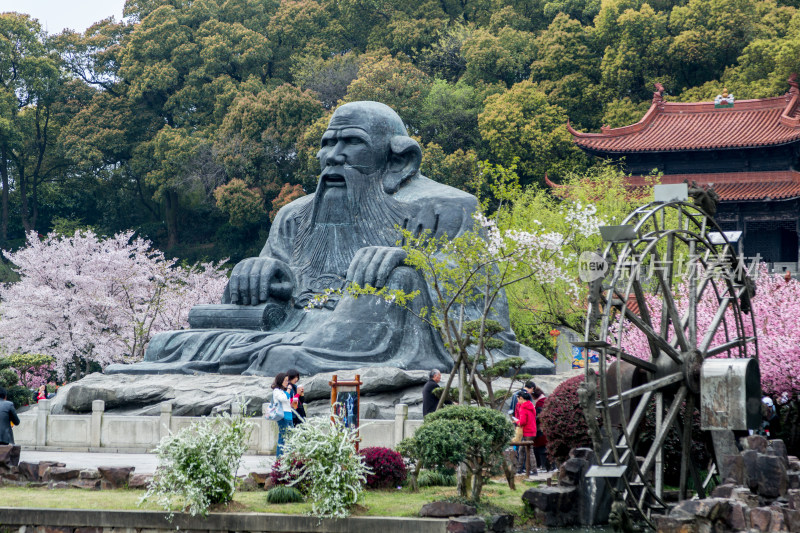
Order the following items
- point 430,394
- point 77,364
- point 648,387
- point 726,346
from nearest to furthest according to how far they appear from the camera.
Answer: point 648,387 < point 726,346 < point 430,394 < point 77,364

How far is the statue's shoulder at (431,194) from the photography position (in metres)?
20.6

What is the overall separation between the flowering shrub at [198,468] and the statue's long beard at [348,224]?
9871 millimetres

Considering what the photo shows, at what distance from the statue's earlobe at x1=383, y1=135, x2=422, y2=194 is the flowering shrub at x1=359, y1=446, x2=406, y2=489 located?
9.36 metres

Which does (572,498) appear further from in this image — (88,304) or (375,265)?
(88,304)

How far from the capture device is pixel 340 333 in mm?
19016

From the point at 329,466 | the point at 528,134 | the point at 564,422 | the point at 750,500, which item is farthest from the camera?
the point at 528,134

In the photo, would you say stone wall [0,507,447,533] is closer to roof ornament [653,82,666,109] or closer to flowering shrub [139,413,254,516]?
flowering shrub [139,413,254,516]

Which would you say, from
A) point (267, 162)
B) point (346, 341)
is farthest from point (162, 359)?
point (267, 162)

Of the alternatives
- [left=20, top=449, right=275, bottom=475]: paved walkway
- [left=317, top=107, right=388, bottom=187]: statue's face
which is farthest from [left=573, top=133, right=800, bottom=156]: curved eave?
[left=20, top=449, right=275, bottom=475]: paved walkway

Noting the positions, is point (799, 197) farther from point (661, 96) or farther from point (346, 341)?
point (346, 341)

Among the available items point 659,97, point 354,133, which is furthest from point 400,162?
point 659,97

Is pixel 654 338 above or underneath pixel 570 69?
underneath

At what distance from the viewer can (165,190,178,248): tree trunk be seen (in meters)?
47.0

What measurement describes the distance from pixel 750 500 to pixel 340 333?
10.2 m
